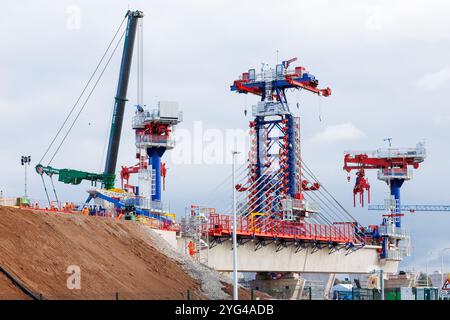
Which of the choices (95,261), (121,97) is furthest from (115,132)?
(95,261)

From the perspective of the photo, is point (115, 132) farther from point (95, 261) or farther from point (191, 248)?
point (95, 261)

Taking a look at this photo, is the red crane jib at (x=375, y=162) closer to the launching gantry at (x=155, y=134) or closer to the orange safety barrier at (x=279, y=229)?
the orange safety barrier at (x=279, y=229)

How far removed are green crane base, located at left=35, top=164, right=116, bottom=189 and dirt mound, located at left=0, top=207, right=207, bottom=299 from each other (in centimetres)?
2099

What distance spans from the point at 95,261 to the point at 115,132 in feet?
126

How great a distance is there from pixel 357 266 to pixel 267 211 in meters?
15.5

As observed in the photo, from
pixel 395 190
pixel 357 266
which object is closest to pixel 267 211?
pixel 357 266

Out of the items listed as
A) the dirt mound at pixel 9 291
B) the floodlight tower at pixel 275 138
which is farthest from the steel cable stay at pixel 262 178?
the dirt mound at pixel 9 291

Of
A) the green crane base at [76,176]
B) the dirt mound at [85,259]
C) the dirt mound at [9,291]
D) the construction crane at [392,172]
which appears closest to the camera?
the dirt mound at [9,291]

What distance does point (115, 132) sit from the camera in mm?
100125

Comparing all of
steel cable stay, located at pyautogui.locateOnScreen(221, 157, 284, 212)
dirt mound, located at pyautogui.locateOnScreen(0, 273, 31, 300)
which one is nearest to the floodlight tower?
steel cable stay, located at pyautogui.locateOnScreen(221, 157, 284, 212)

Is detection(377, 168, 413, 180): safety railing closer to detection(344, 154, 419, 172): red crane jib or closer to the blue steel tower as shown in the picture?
detection(344, 154, 419, 172): red crane jib

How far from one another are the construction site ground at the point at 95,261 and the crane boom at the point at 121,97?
22781mm

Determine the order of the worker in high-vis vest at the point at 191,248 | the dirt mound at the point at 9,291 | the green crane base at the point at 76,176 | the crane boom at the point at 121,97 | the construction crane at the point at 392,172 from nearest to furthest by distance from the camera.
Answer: the dirt mound at the point at 9,291 < the worker in high-vis vest at the point at 191,248 < the green crane base at the point at 76,176 < the crane boom at the point at 121,97 < the construction crane at the point at 392,172

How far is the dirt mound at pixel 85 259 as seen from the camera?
54.8 metres
